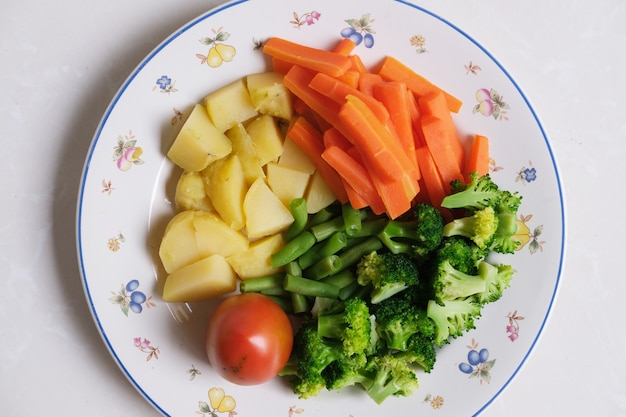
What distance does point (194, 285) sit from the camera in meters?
2.12

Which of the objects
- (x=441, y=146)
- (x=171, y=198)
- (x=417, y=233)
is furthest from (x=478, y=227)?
(x=171, y=198)

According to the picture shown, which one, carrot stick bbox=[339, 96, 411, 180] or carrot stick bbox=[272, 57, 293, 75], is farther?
carrot stick bbox=[272, 57, 293, 75]

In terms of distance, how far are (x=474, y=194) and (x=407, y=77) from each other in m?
0.52

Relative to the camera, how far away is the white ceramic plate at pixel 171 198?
2.13 meters

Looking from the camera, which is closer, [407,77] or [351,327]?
[351,327]

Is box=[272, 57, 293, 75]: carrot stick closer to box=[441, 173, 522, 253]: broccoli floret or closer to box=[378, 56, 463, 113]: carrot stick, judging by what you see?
box=[378, 56, 463, 113]: carrot stick

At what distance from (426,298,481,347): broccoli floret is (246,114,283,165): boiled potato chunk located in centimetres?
82

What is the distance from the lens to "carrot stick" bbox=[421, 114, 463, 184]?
2094 mm

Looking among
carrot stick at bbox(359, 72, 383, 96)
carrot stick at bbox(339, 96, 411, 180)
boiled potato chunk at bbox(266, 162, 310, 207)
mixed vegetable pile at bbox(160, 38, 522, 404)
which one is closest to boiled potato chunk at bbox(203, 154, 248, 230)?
mixed vegetable pile at bbox(160, 38, 522, 404)

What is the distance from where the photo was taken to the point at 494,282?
2139 mm

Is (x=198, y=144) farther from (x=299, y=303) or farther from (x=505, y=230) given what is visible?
(x=505, y=230)

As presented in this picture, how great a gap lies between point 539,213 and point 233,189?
121cm

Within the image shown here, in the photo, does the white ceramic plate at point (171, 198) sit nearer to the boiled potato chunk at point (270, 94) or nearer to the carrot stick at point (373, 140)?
the boiled potato chunk at point (270, 94)

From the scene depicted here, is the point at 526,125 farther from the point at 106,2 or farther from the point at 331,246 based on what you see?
the point at 106,2
